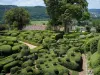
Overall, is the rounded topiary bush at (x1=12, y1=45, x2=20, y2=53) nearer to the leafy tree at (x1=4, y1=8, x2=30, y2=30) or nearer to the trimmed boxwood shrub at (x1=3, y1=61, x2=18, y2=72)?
the trimmed boxwood shrub at (x1=3, y1=61, x2=18, y2=72)

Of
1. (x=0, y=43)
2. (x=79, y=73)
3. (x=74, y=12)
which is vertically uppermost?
(x=74, y=12)

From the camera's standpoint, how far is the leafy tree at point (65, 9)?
7606cm

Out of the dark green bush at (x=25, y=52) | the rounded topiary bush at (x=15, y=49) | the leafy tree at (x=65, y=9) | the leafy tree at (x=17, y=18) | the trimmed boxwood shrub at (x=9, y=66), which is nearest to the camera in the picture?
the trimmed boxwood shrub at (x=9, y=66)

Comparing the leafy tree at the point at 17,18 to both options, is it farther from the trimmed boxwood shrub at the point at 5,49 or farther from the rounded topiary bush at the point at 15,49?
the trimmed boxwood shrub at the point at 5,49

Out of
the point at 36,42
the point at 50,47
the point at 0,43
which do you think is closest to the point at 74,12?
the point at 36,42

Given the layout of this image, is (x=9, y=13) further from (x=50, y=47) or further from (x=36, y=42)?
(x=50, y=47)

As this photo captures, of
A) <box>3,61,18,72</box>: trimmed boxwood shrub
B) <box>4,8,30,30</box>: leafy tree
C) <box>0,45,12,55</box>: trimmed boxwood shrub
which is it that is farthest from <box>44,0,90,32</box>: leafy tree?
<box>3,61,18,72</box>: trimmed boxwood shrub

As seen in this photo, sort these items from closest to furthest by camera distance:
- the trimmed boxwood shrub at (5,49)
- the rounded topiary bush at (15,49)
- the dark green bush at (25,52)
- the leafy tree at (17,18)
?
1. the dark green bush at (25,52)
2. the trimmed boxwood shrub at (5,49)
3. the rounded topiary bush at (15,49)
4. the leafy tree at (17,18)

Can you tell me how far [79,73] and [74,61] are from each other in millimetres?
2954

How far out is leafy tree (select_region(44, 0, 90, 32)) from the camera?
76062 millimetres

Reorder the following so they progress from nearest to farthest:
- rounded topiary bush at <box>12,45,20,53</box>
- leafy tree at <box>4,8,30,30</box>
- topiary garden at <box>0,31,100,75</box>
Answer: topiary garden at <box>0,31,100,75</box> < rounded topiary bush at <box>12,45,20,53</box> < leafy tree at <box>4,8,30,30</box>

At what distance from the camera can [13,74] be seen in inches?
1396

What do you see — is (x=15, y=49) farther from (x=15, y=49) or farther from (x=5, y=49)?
(x=5, y=49)

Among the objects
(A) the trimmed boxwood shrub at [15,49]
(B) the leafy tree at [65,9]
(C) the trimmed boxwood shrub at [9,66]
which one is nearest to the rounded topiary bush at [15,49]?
(A) the trimmed boxwood shrub at [15,49]
